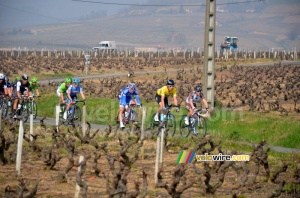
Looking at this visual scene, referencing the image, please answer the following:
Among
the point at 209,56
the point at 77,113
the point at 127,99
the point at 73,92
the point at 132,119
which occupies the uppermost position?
the point at 209,56

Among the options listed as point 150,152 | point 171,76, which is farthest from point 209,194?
point 171,76

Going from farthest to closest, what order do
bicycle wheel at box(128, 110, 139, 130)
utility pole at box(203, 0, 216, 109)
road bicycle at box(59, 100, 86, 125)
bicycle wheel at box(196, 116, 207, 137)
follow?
utility pole at box(203, 0, 216, 109) < road bicycle at box(59, 100, 86, 125) < bicycle wheel at box(128, 110, 139, 130) < bicycle wheel at box(196, 116, 207, 137)

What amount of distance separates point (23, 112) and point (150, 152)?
9568 mm

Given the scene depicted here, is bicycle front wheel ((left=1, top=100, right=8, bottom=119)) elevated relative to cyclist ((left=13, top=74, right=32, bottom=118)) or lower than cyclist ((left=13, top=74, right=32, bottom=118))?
lower

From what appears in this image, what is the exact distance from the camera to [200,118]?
79.8 ft

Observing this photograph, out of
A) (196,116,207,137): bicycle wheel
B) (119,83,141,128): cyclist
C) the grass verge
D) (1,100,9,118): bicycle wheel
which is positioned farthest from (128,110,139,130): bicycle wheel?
(1,100,9,118): bicycle wheel

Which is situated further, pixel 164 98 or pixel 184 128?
pixel 184 128

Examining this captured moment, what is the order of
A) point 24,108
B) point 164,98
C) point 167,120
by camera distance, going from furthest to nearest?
1. point 24,108
2. point 167,120
3. point 164,98

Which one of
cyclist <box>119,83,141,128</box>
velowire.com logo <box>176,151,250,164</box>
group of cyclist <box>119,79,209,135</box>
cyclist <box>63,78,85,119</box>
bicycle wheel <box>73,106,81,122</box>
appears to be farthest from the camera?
bicycle wheel <box>73,106,81,122</box>

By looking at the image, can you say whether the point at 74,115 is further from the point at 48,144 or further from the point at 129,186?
the point at 129,186

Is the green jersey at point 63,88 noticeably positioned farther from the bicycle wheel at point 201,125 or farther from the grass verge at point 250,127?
the bicycle wheel at point 201,125

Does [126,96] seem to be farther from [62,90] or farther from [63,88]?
[62,90]

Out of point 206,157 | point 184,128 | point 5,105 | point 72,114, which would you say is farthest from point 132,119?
point 206,157

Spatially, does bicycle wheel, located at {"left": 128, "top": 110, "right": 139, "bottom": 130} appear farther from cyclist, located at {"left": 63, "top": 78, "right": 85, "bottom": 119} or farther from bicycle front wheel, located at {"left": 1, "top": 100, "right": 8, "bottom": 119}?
bicycle front wheel, located at {"left": 1, "top": 100, "right": 8, "bottom": 119}
